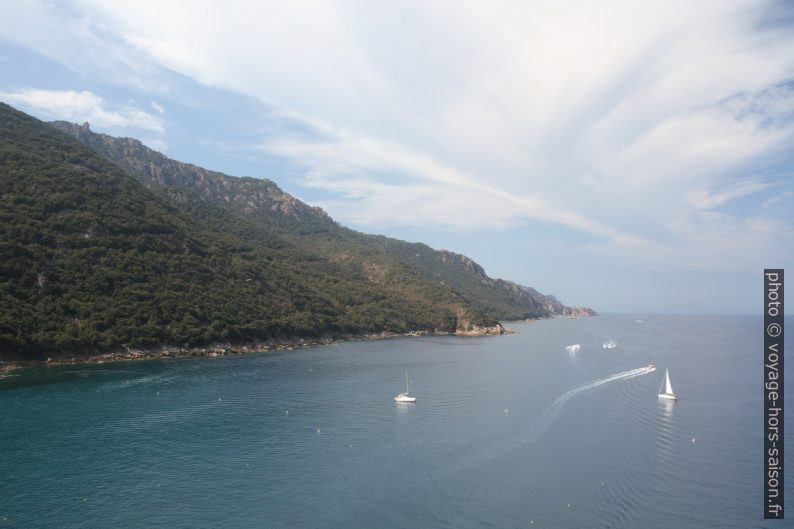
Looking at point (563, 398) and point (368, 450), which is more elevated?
point (563, 398)

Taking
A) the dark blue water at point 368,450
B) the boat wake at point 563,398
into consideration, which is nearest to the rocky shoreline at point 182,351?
the dark blue water at point 368,450

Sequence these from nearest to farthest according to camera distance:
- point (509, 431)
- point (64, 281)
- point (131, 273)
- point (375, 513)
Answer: point (375, 513) < point (509, 431) < point (64, 281) < point (131, 273)

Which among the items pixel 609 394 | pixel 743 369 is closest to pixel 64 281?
pixel 609 394

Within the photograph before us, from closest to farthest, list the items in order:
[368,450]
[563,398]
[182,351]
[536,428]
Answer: [368,450] < [536,428] < [563,398] < [182,351]

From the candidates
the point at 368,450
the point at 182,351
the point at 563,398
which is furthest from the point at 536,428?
the point at 182,351

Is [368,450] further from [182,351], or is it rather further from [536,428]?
[182,351]

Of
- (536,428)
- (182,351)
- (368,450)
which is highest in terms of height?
(182,351)

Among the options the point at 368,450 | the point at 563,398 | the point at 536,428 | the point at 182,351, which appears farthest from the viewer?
the point at 182,351

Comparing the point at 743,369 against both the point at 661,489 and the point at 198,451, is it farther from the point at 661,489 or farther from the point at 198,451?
the point at 198,451

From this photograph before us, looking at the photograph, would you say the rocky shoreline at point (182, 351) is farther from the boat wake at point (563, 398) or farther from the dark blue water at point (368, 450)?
the boat wake at point (563, 398)

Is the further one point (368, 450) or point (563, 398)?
point (563, 398)
